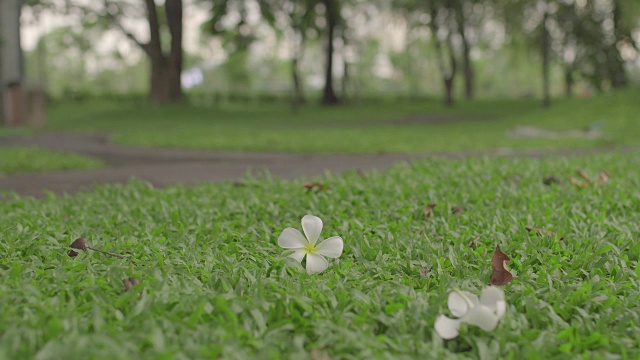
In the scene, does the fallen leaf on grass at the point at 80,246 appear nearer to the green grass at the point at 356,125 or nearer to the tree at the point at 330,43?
the green grass at the point at 356,125

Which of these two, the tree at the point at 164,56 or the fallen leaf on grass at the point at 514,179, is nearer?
the fallen leaf on grass at the point at 514,179

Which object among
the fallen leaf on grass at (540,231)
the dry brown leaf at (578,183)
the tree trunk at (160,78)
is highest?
the tree trunk at (160,78)

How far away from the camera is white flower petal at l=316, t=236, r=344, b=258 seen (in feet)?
7.39

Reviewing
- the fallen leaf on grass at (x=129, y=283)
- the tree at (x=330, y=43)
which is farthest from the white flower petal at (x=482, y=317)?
the tree at (x=330, y=43)

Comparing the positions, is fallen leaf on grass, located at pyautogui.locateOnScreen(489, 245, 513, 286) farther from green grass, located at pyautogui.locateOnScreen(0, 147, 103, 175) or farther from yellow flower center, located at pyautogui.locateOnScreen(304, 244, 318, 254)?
green grass, located at pyautogui.locateOnScreen(0, 147, 103, 175)

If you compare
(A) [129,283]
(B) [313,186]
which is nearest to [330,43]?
(B) [313,186]

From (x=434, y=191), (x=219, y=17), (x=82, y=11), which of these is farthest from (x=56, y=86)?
(x=434, y=191)

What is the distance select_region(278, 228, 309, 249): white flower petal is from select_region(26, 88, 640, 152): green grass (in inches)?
289

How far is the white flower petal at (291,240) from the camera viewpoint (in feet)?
7.52

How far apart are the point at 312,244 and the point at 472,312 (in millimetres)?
696

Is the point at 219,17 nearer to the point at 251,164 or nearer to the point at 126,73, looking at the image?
the point at 251,164

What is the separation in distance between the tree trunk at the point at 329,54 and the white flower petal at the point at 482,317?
98.5 ft

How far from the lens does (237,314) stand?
72.8 inches

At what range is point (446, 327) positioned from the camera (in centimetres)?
178
